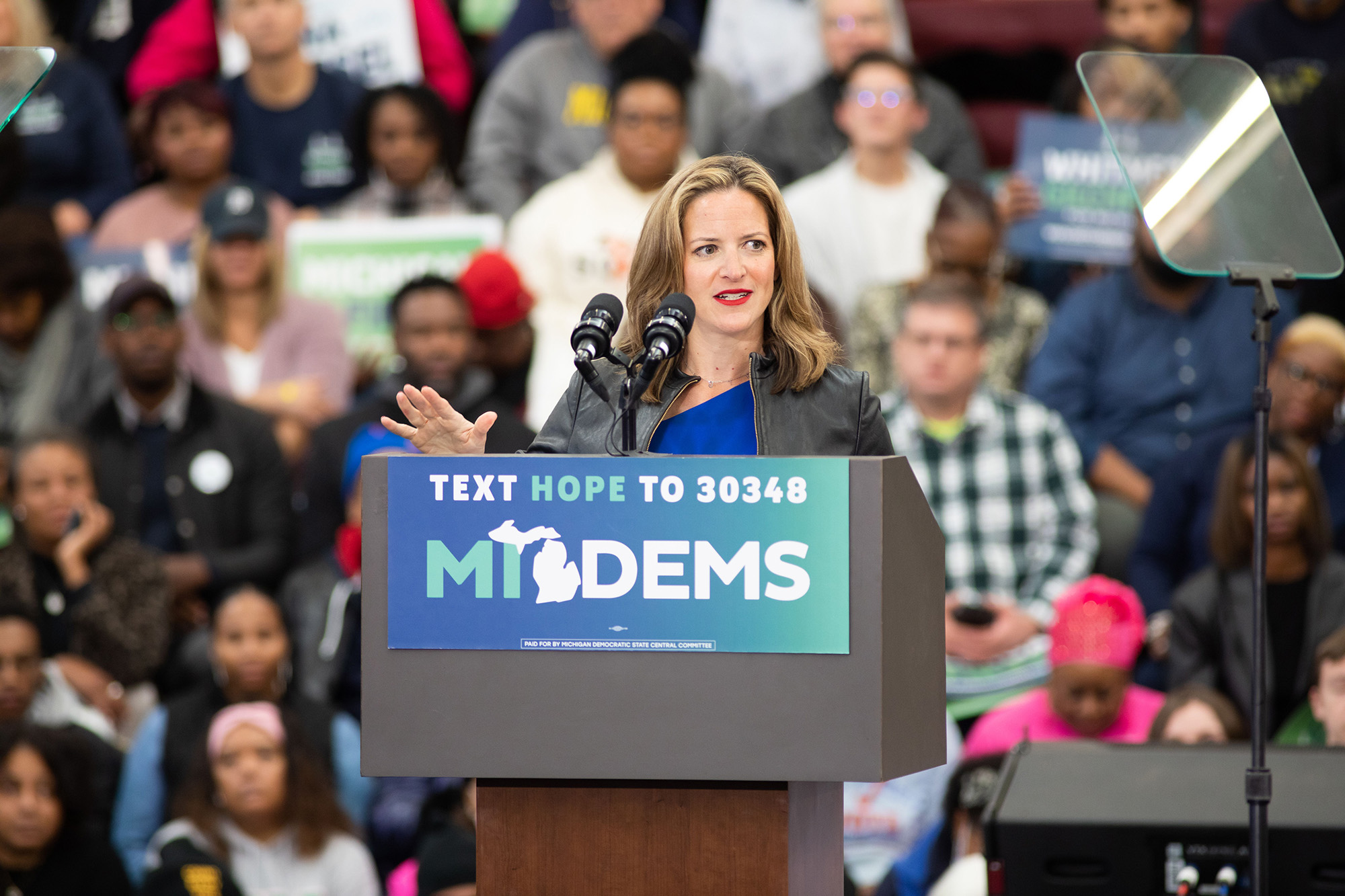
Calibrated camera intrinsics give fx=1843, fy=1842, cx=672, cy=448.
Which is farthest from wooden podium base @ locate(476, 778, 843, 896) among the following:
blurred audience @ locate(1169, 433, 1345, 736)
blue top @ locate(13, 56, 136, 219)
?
blue top @ locate(13, 56, 136, 219)

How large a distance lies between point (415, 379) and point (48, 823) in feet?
6.03

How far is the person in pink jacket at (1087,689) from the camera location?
5.19 m

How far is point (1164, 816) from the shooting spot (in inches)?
131

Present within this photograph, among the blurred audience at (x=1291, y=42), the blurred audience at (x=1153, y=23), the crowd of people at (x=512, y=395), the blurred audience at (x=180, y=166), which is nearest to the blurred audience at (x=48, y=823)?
the crowd of people at (x=512, y=395)

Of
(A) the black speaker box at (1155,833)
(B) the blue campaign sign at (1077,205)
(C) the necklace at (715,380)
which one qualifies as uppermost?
(B) the blue campaign sign at (1077,205)

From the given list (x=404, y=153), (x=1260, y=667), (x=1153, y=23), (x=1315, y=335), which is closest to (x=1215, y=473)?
(x=1315, y=335)

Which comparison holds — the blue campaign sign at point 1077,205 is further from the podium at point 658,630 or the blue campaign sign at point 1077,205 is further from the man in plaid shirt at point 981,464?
the podium at point 658,630

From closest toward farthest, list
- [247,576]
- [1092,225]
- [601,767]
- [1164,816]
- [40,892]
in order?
[601,767] < [1164,816] < [40,892] < [247,576] < [1092,225]

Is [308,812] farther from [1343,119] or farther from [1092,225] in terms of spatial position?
[1343,119]

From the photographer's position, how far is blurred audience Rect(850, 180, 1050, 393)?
20.9ft

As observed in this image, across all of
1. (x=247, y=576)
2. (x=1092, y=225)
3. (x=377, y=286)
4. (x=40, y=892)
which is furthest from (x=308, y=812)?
(x=1092, y=225)

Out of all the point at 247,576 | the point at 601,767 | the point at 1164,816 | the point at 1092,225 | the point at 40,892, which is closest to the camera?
the point at 601,767

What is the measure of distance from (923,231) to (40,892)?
378 cm

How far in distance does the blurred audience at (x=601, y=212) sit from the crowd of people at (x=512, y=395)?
15 mm
